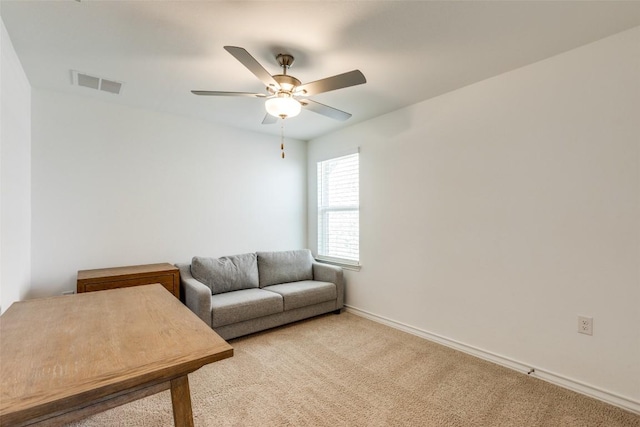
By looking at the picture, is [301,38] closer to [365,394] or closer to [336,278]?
[365,394]

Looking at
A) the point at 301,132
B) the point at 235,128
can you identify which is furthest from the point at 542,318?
the point at 235,128

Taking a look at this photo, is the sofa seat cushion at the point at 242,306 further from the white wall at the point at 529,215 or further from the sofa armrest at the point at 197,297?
the white wall at the point at 529,215

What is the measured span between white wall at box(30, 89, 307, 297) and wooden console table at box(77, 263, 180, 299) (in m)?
0.25

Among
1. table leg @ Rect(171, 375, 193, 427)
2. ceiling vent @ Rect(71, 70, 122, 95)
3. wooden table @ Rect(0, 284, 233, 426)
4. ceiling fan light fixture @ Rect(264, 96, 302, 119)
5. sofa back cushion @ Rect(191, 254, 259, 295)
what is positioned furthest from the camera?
sofa back cushion @ Rect(191, 254, 259, 295)

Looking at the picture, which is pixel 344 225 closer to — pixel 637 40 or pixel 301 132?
pixel 301 132

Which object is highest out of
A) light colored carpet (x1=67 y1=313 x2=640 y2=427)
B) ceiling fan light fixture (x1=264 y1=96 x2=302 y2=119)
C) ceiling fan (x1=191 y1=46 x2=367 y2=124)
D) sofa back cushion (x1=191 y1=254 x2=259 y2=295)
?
ceiling fan (x1=191 y1=46 x2=367 y2=124)

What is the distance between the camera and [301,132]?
4316 mm

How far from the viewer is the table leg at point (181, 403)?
1149 mm

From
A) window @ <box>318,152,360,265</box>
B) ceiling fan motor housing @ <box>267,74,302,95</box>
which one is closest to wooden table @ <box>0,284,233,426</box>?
ceiling fan motor housing @ <box>267,74,302,95</box>

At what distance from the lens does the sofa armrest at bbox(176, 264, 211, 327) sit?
9.15ft

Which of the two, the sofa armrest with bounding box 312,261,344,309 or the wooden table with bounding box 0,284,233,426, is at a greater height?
the wooden table with bounding box 0,284,233,426

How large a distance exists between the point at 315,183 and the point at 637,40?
3.46 meters

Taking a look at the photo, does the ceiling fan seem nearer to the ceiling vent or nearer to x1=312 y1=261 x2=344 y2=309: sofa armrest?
the ceiling vent

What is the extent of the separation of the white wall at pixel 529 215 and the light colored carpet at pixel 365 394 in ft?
0.95
